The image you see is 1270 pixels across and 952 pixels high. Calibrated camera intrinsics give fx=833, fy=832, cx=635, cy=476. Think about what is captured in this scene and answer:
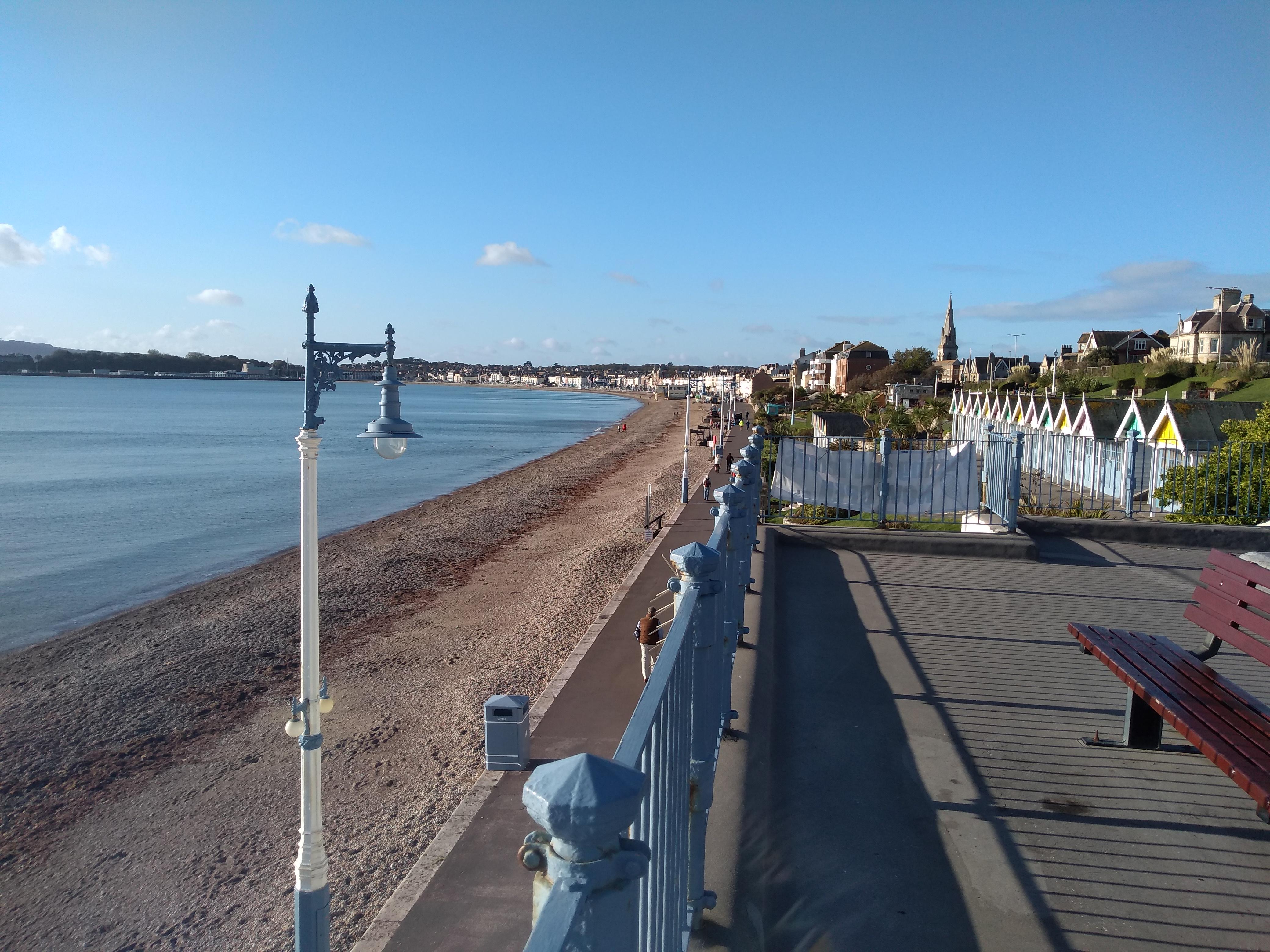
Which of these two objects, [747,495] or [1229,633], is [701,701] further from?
[747,495]

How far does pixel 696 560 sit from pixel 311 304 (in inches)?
142

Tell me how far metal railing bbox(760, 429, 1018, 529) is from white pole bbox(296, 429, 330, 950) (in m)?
6.45

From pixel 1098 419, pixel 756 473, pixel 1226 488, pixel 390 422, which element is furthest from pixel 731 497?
pixel 1098 419

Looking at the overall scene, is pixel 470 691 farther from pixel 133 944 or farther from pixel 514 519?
pixel 514 519

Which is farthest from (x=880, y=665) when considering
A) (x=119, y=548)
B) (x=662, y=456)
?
(x=662, y=456)

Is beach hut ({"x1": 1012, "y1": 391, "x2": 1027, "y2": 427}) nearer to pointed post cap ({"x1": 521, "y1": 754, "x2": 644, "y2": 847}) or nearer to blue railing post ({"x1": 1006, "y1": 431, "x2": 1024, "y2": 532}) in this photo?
blue railing post ({"x1": 1006, "y1": 431, "x2": 1024, "y2": 532})

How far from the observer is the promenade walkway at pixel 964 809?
312 centimetres

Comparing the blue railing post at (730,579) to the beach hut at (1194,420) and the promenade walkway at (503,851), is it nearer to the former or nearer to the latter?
the promenade walkway at (503,851)

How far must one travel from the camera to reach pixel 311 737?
4.82m

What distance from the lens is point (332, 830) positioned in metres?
7.85

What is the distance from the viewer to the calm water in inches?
889

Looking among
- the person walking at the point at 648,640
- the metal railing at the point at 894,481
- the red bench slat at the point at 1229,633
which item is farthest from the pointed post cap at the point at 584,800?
the metal railing at the point at 894,481

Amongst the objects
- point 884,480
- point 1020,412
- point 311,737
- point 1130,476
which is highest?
point 1020,412

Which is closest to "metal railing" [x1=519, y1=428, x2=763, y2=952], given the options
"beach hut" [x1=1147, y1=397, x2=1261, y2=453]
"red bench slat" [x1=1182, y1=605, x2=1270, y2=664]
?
"red bench slat" [x1=1182, y1=605, x2=1270, y2=664]
